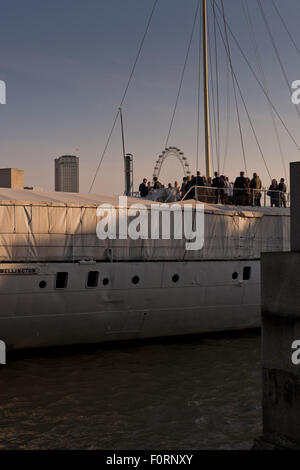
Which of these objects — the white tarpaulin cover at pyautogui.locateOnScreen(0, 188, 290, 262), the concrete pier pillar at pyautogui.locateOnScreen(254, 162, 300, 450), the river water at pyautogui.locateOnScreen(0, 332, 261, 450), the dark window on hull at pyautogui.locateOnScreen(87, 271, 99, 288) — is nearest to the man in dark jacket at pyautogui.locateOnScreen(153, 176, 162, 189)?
the white tarpaulin cover at pyautogui.locateOnScreen(0, 188, 290, 262)

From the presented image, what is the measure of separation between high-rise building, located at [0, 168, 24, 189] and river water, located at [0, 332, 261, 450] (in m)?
10.1

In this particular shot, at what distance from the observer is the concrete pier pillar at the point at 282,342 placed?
6.67 meters

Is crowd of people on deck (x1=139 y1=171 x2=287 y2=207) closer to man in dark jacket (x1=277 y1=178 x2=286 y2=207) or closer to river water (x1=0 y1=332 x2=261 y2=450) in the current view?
man in dark jacket (x1=277 y1=178 x2=286 y2=207)

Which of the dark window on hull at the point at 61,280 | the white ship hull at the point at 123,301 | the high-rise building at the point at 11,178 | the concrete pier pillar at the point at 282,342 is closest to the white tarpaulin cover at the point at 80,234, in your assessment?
the white ship hull at the point at 123,301

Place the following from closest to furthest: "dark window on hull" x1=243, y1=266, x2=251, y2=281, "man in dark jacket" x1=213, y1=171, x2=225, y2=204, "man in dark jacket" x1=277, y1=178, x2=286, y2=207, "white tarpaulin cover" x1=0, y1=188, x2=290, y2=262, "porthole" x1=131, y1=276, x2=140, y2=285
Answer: "white tarpaulin cover" x1=0, y1=188, x2=290, y2=262
"porthole" x1=131, y1=276, x2=140, y2=285
"dark window on hull" x1=243, y1=266, x2=251, y2=281
"man in dark jacket" x1=213, y1=171, x2=225, y2=204
"man in dark jacket" x1=277, y1=178, x2=286, y2=207

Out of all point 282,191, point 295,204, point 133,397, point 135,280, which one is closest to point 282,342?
point 295,204

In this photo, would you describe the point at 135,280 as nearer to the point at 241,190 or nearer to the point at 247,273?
the point at 247,273

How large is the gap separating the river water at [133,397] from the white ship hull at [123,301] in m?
0.73

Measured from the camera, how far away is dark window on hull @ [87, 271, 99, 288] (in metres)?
17.6

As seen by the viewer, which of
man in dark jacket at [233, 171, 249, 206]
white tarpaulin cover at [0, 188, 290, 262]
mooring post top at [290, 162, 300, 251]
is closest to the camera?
mooring post top at [290, 162, 300, 251]

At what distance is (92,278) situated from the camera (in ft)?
57.9

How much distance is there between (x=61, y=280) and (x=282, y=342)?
37.0 ft

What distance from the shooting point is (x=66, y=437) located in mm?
10281
